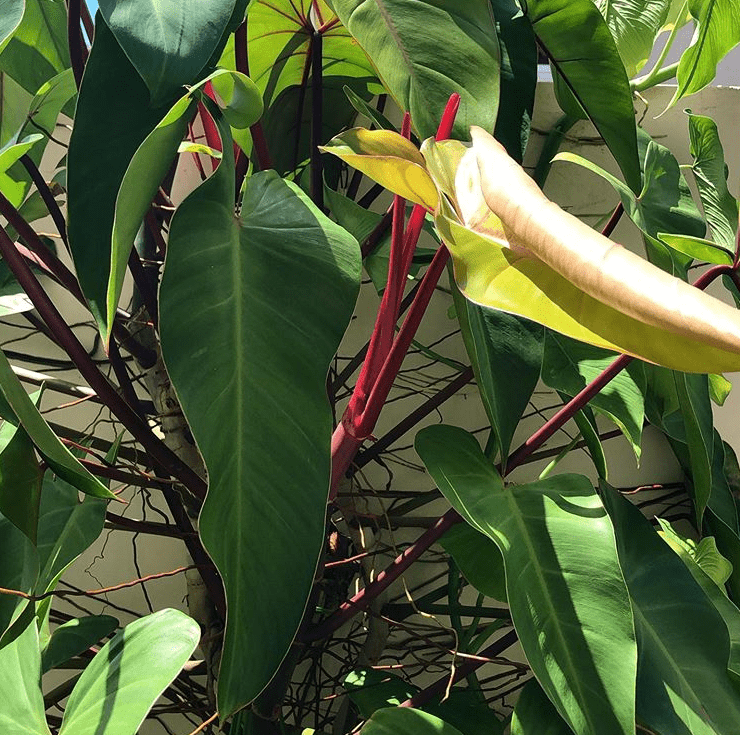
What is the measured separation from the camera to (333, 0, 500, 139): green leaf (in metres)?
0.49

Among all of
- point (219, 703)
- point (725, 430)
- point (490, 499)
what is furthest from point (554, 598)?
point (725, 430)

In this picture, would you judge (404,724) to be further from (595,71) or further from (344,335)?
(595,71)

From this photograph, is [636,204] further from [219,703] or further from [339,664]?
[339,664]

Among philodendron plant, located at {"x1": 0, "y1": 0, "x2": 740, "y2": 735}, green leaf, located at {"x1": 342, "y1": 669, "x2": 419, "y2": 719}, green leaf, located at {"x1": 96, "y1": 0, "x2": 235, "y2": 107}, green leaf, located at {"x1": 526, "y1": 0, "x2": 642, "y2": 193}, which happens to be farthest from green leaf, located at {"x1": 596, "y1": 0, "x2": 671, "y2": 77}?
green leaf, located at {"x1": 342, "y1": 669, "x2": 419, "y2": 719}

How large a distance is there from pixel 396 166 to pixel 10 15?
0.77ft

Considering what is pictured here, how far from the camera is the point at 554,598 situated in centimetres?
53

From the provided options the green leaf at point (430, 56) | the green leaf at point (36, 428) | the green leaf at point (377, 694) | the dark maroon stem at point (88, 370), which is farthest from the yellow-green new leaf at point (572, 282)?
the green leaf at point (377, 694)

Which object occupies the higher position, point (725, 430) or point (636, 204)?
point (636, 204)

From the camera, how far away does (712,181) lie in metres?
0.81

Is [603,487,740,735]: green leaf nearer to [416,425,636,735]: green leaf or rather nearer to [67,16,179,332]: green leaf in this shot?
[416,425,636,735]: green leaf

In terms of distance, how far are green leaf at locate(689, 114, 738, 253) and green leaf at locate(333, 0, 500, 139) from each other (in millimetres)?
378

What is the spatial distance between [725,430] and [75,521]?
3.45 ft

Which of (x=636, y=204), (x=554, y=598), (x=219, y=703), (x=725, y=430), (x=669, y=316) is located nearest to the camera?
(x=669, y=316)

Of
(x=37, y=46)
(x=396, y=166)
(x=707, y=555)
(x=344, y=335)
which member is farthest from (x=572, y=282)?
(x=37, y=46)
